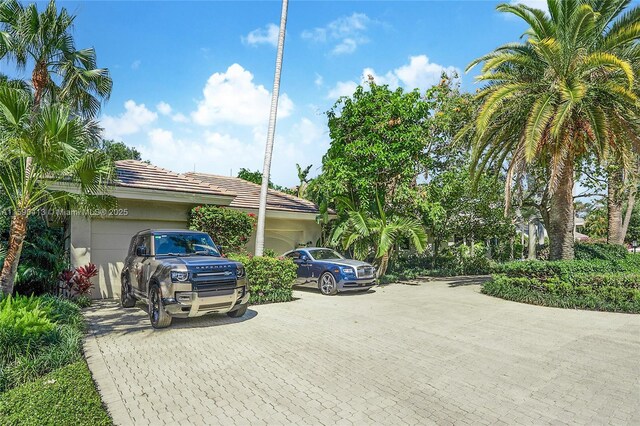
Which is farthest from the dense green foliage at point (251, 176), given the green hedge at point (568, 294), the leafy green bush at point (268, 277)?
the green hedge at point (568, 294)

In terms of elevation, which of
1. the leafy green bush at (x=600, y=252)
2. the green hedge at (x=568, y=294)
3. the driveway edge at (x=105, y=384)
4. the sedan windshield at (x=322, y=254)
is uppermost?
the leafy green bush at (x=600, y=252)

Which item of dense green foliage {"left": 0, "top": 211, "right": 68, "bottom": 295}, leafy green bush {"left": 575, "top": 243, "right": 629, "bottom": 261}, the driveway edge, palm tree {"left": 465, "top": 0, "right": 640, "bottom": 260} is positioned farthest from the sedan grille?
dense green foliage {"left": 0, "top": 211, "right": 68, "bottom": 295}

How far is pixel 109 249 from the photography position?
11.5 m

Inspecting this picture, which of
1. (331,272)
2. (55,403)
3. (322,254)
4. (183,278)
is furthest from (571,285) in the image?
(55,403)

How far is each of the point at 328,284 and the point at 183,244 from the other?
17.8 feet

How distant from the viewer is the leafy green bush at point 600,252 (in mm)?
14422

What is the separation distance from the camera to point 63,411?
12.1 feet

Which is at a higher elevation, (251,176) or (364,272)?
(251,176)

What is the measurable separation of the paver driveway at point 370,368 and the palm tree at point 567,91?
4.73 metres

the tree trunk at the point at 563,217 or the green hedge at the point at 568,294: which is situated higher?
the tree trunk at the point at 563,217

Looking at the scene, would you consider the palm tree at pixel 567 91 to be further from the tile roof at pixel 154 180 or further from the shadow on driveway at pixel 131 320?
the tile roof at pixel 154 180

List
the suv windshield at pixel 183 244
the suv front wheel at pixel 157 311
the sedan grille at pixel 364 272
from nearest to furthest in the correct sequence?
the suv front wheel at pixel 157 311
the suv windshield at pixel 183 244
the sedan grille at pixel 364 272

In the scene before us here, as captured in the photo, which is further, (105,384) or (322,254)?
(322,254)

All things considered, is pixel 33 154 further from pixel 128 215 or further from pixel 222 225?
pixel 222 225
